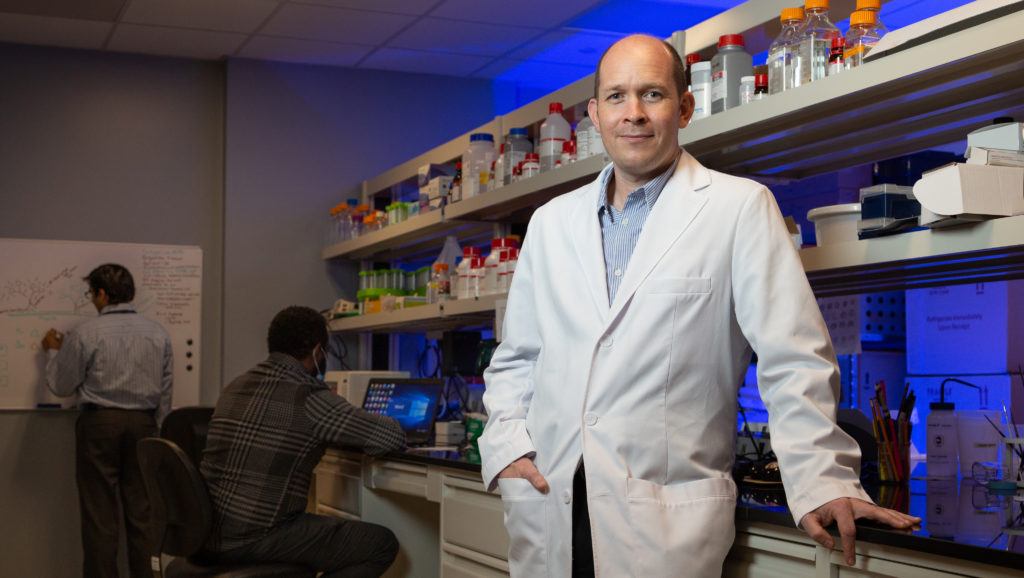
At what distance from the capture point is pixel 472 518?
276cm

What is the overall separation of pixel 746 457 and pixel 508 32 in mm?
2853

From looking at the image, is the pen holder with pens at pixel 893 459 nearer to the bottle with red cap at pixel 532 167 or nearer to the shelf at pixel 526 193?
the shelf at pixel 526 193

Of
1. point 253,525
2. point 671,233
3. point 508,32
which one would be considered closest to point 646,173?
point 671,233

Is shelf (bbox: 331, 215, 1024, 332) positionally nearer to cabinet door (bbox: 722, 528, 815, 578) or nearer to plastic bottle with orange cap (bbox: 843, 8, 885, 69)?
plastic bottle with orange cap (bbox: 843, 8, 885, 69)

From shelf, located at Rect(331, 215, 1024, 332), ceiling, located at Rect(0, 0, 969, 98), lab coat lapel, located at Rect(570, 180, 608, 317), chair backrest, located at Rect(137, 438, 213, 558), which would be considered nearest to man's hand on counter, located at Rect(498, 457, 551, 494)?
lab coat lapel, located at Rect(570, 180, 608, 317)

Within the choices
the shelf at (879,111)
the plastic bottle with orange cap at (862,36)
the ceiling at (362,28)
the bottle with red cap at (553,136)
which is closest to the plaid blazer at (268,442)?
the bottle with red cap at (553,136)

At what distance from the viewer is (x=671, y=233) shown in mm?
1683

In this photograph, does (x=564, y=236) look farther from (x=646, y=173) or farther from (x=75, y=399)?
(x=75, y=399)

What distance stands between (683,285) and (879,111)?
33.4 inches

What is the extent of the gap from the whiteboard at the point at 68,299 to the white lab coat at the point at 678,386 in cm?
367

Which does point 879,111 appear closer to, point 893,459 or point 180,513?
point 893,459

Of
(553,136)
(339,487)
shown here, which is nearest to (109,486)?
(339,487)

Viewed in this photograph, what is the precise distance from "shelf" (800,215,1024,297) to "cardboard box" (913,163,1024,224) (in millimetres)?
29

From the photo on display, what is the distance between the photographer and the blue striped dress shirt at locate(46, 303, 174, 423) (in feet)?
15.1
